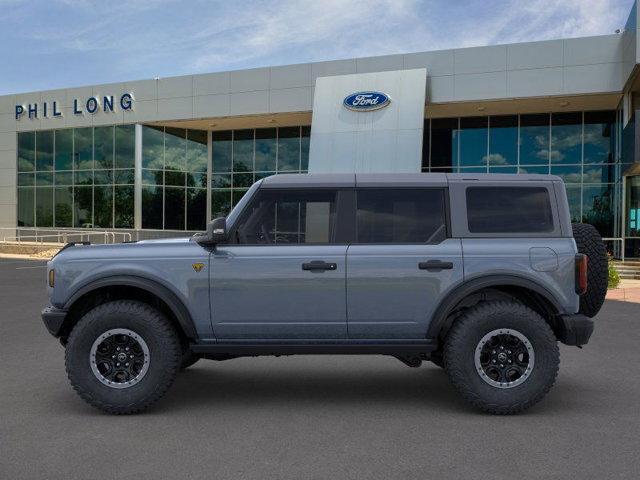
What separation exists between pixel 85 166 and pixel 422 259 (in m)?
32.6

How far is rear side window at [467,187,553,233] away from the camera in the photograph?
213 inches

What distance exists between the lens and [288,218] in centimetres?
542

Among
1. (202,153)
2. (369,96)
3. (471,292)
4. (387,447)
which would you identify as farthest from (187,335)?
(202,153)

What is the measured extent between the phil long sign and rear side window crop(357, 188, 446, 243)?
2963 centimetres

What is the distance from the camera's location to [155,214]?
33312 mm

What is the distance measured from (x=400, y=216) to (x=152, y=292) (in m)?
2.17

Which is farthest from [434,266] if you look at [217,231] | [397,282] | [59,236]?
[59,236]

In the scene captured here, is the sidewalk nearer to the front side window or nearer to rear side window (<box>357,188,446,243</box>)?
rear side window (<box>357,188,446,243</box>)

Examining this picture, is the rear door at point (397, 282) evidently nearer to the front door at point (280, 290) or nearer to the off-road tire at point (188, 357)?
the front door at point (280, 290)

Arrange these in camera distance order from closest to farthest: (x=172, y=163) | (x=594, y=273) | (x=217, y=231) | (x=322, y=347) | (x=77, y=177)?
1. (x=217, y=231)
2. (x=322, y=347)
3. (x=594, y=273)
4. (x=172, y=163)
5. (x=77, y=177)

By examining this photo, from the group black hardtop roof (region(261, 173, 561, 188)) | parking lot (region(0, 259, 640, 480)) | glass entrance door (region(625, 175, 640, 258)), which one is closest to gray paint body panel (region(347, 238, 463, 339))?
black hardtop roof (region(261, 173, 561, 188))

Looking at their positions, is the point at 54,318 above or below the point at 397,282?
below

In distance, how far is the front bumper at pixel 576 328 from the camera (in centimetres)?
521

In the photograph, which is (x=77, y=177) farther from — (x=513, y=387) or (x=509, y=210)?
(x=513, y=387)
